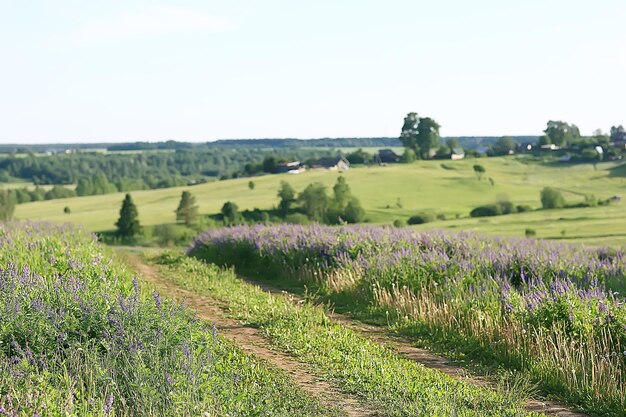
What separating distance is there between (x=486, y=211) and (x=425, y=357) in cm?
7848

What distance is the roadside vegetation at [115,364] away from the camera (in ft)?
21.3

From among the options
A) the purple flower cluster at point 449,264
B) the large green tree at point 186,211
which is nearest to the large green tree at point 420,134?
the large green tree at point 186,211

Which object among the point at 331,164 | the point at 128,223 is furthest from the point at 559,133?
the point at 128,223

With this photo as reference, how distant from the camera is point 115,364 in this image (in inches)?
288

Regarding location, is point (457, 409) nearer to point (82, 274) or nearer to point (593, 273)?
point (82, 274)

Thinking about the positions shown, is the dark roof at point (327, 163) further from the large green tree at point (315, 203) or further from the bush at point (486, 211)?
the large green tree at point (315, 203)

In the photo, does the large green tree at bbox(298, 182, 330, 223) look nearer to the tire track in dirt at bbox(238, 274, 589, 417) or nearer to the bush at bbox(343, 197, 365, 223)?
the bush at bbox(343, 197, 365, 223)

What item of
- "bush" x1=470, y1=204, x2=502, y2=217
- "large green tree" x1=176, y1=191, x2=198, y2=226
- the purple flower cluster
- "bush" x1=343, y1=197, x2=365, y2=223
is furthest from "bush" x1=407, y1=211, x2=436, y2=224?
the purple flower cluster

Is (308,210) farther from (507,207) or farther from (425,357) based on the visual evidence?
(425,357)

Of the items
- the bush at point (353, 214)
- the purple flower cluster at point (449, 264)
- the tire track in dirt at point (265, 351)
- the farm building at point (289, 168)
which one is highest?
the purple flower cluster at point (449, 264)

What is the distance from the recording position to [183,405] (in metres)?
6.43

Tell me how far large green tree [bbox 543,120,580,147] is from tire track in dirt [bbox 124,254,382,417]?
15261 cm

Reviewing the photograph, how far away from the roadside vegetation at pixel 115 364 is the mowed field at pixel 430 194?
58588 millimetres

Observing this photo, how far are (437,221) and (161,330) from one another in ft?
240
